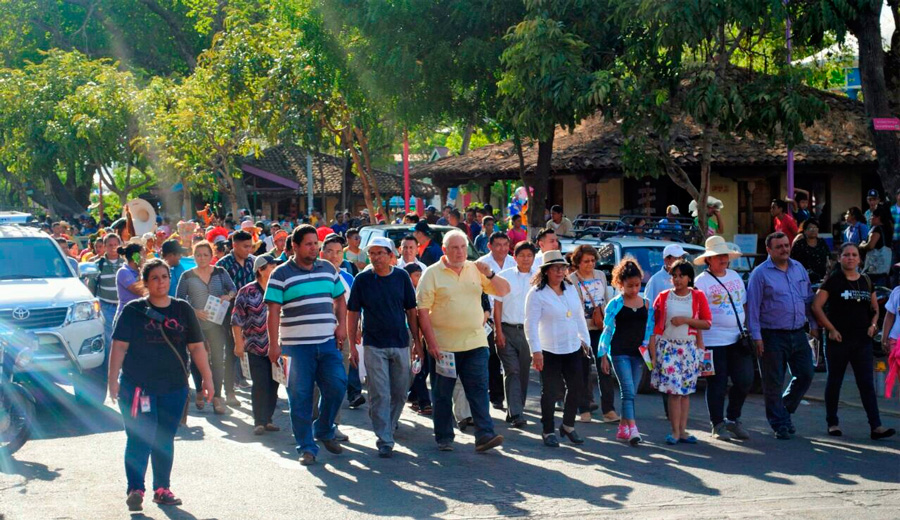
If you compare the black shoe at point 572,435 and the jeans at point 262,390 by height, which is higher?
the jeans at point 262,390

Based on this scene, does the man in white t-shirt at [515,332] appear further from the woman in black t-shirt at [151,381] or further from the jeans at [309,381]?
the woman in black t-shirt at [151,381]

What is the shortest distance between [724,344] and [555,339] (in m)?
1.52

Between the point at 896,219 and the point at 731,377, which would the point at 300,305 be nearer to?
the point at 731,377

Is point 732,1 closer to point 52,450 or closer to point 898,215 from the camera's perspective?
point 898,215

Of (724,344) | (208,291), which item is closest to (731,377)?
(724,344)

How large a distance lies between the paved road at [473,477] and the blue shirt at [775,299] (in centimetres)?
102

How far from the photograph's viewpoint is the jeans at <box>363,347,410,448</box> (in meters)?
9.02

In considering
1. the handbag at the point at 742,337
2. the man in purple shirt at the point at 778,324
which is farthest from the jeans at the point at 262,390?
the man in purple shirt at the point at 778,324

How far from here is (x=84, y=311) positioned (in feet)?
38.3

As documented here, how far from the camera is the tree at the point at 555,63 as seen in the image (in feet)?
54.3

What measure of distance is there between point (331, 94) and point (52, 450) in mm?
16595

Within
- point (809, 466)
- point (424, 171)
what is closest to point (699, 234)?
point (809, 466)

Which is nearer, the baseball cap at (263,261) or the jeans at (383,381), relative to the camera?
the jeans at (383,381)

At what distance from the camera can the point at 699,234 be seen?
17.1 metres
